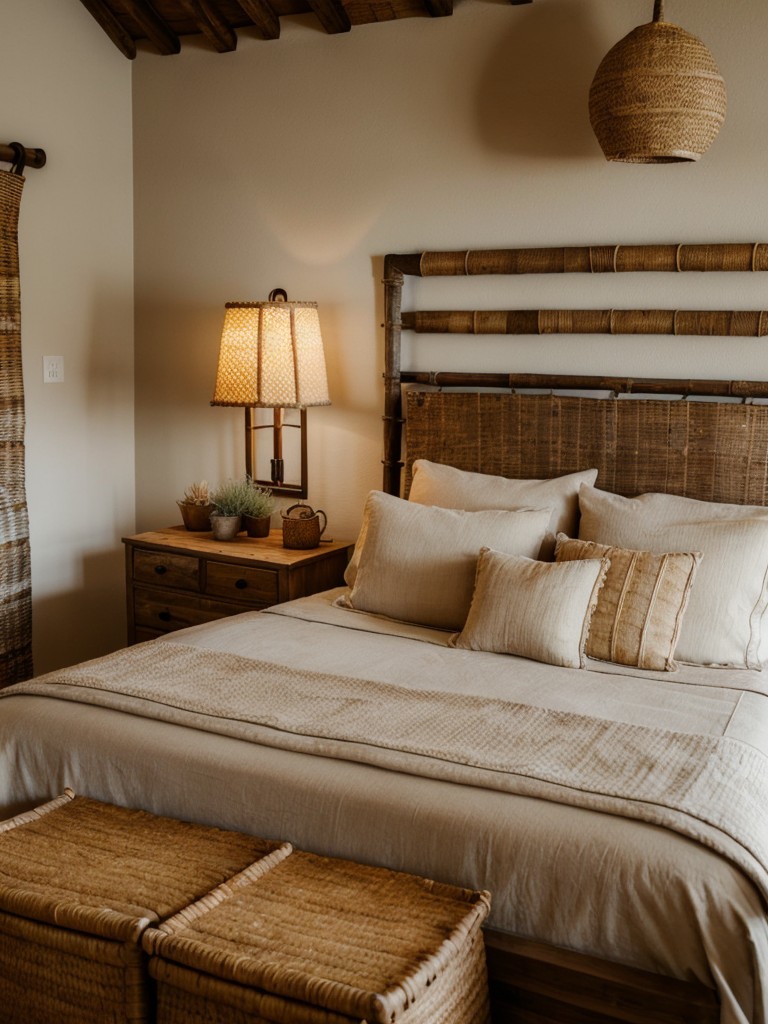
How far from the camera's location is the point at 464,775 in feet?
6.41

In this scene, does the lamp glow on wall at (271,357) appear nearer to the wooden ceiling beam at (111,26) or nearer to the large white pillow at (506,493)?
the large white pillow at (506,493)

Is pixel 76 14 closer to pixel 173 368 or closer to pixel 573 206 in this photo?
pixel 173 368

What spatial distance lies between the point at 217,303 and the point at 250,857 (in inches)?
107

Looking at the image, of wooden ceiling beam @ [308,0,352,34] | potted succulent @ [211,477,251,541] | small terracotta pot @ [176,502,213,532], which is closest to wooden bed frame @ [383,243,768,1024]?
potted succulent @ [211,477,251,541]

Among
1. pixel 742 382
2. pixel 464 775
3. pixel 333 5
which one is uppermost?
pixel 333 5

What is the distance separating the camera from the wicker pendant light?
9.41 ft

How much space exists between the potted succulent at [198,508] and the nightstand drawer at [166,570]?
24 centimetres

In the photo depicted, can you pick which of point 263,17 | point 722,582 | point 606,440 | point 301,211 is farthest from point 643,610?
point 263,17

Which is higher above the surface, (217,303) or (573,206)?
(573,206)

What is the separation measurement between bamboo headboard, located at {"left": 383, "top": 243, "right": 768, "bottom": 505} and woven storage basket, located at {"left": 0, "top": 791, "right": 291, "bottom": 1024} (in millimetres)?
1844

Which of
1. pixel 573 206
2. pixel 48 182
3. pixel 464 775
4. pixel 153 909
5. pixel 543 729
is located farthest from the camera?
pixel 48 182

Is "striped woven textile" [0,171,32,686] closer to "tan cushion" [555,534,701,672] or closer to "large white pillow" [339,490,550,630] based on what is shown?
"large white pillow" [339,490,550,630]

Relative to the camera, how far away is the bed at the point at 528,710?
1.75 meters

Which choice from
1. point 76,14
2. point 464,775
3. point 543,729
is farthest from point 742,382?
point 76,14
